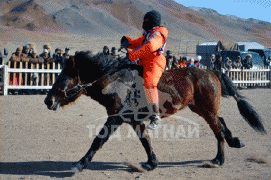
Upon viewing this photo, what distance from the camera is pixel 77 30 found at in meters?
69.9

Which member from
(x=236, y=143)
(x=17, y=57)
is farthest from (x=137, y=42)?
(x=17, y=57)

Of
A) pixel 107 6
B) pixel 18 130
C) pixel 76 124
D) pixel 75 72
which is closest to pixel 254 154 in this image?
pixel 75 72

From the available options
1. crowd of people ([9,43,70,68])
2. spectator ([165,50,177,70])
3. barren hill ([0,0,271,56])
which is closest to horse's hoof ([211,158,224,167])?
crowd of people ([9,43,70,68])

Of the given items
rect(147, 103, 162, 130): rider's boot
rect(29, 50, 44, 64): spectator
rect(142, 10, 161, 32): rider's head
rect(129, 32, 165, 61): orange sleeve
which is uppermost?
rect(29, 50, 44, 64): spectator

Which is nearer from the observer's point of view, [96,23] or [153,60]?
[153,60]

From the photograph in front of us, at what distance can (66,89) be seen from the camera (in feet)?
14.8

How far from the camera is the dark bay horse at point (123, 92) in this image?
4.50 metres

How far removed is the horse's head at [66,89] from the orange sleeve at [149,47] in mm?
827

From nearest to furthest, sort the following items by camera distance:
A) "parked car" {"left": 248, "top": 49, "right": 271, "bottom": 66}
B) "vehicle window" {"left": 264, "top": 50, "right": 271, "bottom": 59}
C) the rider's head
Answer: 1. the rider's head
2. "parked car" {"left": 248, "top": 49, "right": 271, "bottom": 66}
3. "vehicle window" {"left": 264, "top": 50, "right": 271, "bottom": 59}

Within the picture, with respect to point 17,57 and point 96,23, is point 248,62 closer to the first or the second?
point 17,57

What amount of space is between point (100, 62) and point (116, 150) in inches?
68.1

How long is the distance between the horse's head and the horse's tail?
2331 millimetres

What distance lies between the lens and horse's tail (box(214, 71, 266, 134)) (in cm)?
529

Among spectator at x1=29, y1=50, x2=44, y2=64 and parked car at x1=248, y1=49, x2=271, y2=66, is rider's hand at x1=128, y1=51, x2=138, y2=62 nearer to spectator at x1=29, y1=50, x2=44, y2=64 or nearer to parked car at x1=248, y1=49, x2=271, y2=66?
spectator at x1=29, y1=50, x2=44, y2=64
